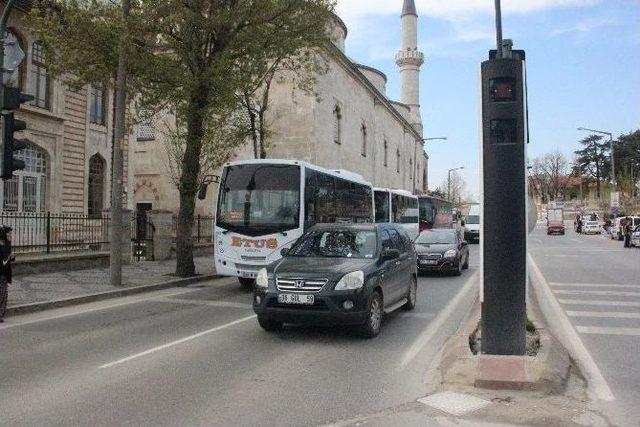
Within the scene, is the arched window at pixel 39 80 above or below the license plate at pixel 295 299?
above

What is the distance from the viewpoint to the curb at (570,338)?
615 cm

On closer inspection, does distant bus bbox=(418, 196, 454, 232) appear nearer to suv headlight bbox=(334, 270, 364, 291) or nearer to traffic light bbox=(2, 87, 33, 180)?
traffic light bbox=(2, 87, 33, 180)

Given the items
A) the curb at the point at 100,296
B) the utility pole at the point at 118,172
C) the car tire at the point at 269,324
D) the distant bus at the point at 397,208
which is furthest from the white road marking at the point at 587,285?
the distant bus at the point at 397,208

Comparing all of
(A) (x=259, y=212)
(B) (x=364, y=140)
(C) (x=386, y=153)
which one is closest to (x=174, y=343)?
(A) (x=259, y=212)

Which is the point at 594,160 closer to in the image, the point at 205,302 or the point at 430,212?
the point at 430,212

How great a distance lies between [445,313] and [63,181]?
19.8 m

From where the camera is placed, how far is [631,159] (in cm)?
9000

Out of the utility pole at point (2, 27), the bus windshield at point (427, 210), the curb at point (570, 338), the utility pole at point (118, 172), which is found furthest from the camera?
the bus windshield at point (427, 210)

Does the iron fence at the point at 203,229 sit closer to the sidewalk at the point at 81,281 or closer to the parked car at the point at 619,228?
the sidewalk at the point at 81,281

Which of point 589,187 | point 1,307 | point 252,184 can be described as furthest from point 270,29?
point 589,187

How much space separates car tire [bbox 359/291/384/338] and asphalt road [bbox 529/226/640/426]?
291cm

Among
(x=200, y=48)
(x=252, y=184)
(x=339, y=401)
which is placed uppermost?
(x=200, y=48)

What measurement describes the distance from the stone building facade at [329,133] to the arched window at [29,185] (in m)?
9.92

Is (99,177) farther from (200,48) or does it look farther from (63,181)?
(200,48)
